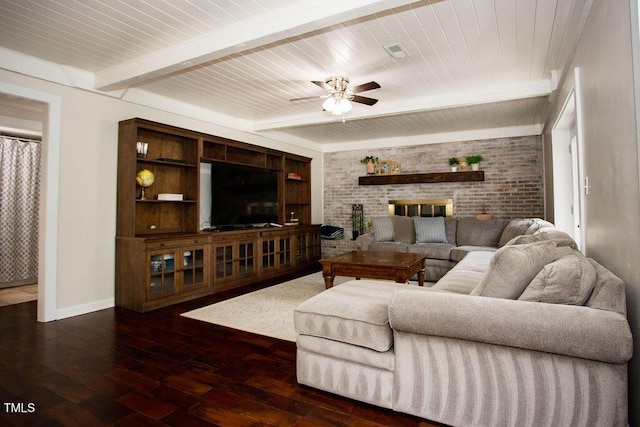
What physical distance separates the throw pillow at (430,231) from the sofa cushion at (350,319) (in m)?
3.55

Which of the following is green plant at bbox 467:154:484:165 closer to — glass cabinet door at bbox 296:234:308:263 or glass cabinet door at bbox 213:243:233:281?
glass cabinet door at bbox 296:234:308:263

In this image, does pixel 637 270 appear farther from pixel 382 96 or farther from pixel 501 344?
pixel 382 96

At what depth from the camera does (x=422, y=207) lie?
6473mm

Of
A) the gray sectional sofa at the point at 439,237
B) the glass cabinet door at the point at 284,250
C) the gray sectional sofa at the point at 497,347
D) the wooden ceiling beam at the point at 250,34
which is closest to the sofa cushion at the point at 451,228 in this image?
the gray sectional sofa at the point at 439,237

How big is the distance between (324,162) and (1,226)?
5447mm

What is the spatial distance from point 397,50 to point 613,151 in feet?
6.23

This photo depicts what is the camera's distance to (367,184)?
22.7 feet


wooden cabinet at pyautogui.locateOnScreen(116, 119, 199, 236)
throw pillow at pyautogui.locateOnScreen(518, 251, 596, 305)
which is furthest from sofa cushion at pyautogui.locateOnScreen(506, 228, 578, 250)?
wooden cabinet at pyautogui.locateOnScreen(116, 119, 199, 236)

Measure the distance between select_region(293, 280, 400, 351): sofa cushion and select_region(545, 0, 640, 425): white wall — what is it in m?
1.06

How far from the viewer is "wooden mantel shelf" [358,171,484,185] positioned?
598 centimetres

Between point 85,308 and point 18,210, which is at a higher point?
point 18,210

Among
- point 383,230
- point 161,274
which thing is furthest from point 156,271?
point 383,230

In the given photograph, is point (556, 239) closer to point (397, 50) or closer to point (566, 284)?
Answer: point (566, 284)

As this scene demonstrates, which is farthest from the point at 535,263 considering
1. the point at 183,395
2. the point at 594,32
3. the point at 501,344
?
the point at 183,395
